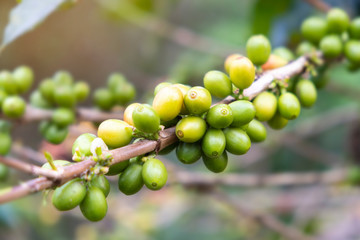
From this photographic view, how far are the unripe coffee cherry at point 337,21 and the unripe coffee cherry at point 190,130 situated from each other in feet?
2.92

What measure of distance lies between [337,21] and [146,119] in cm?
103

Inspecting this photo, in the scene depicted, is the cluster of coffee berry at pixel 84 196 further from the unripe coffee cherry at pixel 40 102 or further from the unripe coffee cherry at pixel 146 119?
the unripe coffee cherry at pixel 40 102

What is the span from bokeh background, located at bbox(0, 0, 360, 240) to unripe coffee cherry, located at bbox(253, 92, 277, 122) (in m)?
1.37

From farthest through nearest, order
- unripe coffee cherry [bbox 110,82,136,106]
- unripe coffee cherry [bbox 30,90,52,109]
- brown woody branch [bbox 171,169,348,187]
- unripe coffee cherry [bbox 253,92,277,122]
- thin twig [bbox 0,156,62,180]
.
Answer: brown woody branch [bbox 171,169,348,187]
unripe coffee cherry [bbox 110,82,136,106]
unripe coffee cherry [bbox 30,90,52,109]
unripe coffee cherry [bbox 253,92,277,122]
thin twig [bbox 0,156,62,180]

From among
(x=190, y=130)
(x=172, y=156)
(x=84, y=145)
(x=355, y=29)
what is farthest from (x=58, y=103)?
(x=172, y=156)

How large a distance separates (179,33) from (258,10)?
1424 mm

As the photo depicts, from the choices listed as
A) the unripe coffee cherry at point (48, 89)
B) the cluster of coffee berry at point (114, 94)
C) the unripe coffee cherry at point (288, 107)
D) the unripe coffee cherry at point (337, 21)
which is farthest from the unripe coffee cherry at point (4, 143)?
the unripe coffee cherry at point (337, 21)

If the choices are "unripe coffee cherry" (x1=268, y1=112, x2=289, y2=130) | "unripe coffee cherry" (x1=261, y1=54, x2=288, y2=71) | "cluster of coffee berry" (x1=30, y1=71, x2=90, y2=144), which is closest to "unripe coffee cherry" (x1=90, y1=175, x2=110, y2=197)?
"unripe coffee cherry" (x1=268, y1=112, x2=289, y2=130)

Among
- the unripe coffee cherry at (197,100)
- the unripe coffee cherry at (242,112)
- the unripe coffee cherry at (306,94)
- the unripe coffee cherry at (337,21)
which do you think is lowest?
the unripe coffee cherry at (197,100)

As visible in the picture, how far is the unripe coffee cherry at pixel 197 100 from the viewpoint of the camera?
0.94 m

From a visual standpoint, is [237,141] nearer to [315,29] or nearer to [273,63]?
[273,63]

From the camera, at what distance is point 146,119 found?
34.9 inches

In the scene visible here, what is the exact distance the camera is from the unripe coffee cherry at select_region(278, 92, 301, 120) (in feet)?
3.72

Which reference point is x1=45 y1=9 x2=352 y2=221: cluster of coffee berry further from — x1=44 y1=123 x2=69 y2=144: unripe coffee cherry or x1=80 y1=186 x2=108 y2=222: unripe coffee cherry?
x1=44 y1=123 x2=69 y2=144: unripe coffee cherry
